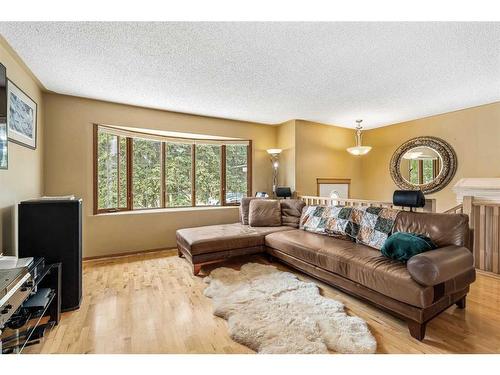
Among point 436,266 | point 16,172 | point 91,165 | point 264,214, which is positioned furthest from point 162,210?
point 436,266

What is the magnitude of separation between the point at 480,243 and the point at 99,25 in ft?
15.6

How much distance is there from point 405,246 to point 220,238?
6.67ft

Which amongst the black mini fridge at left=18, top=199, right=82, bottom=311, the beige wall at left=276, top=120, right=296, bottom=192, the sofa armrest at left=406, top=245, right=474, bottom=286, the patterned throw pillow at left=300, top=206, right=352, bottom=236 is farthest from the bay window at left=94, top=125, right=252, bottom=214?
the sofa armrest at left=406, top=245, right=474, bottom=286

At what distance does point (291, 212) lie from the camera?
3896mm

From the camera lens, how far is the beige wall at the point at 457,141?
3580mm

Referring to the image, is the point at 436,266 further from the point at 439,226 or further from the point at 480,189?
the point at 480,189

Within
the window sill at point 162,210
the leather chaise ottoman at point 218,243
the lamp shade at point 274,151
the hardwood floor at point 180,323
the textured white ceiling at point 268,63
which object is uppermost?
the textured white ceiling at point 268,63

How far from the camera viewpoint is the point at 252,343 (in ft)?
5.39

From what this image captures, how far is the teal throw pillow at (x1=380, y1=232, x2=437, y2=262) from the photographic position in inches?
80.0

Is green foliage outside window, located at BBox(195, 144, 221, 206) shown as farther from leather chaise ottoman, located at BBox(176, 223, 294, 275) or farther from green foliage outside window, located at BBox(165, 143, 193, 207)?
leather chaise ottoman, located at BBox(176, 223, 294, 275)

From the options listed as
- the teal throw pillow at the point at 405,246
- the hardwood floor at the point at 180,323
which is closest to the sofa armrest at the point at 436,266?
the teal throw pillow at the point at 405,246

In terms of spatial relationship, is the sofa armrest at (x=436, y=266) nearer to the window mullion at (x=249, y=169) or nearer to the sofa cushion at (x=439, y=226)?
the sofa cushion at (x=439, y=226)

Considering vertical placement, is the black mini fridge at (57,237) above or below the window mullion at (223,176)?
below

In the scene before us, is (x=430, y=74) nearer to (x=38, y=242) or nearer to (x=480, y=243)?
(x=480, y=243)
